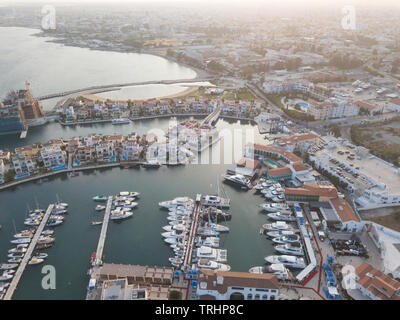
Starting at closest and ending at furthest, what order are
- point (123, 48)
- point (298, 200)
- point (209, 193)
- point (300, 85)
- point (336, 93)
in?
point (298, 200) < point (209, 193) < point (336, 93) < point (300, 85) < point (123, 48)

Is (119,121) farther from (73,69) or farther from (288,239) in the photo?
(73,69)

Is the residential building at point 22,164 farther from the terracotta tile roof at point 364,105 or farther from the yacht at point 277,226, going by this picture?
the terracotta tile roof at point 364,105

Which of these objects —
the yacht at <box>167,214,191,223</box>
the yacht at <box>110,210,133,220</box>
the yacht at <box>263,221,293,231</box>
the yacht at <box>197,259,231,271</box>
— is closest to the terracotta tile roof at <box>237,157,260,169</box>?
the yacht at <box>263,221,293,231</box>

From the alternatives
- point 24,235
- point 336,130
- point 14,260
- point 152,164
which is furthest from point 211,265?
point 336,130

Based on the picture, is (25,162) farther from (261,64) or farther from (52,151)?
(261,64)

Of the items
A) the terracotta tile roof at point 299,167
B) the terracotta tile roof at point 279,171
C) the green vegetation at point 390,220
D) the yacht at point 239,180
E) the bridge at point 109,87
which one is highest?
the bridge at point 109,87

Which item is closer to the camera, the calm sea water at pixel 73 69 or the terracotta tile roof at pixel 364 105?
the terracotta tile roof at pixel 364 105

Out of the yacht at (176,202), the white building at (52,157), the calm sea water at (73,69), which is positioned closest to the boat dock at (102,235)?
the yacht at (176,202)

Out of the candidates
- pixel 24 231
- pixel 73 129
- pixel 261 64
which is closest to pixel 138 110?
pixel 73 129
